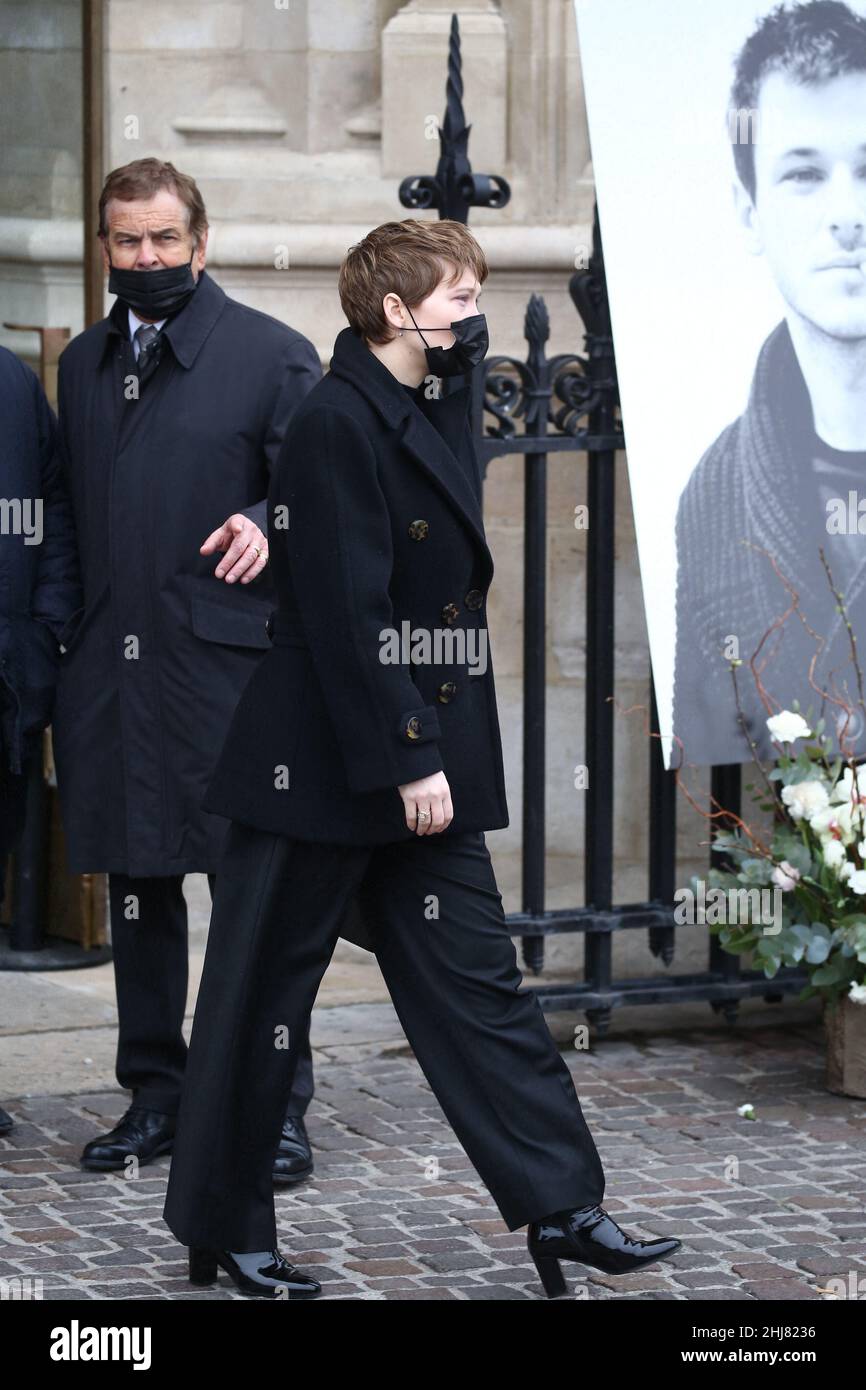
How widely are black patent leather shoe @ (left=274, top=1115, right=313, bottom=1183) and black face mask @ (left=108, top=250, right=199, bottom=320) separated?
5.46ft

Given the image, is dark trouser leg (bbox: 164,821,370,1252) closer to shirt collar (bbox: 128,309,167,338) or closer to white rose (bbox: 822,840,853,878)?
shirt collar (bbox: 128,309,167,338)

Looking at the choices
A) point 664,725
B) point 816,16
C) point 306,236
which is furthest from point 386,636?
point 306,236

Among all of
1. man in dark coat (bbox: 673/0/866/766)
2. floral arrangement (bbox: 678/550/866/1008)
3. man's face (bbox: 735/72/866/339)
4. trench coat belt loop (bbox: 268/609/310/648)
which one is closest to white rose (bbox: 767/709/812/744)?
floral arrangement (bbox: 678/550/866/1008)

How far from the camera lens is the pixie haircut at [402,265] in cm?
411

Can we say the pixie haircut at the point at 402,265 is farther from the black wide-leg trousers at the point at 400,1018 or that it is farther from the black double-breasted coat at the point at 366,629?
the black wide-leg trousers at the point at 400,1018

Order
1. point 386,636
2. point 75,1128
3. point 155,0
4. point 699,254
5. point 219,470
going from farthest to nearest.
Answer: point 155,0 → point 699,254 → point 75,1128 → point 219,470 → point 386,636

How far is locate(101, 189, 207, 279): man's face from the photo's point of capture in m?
4.96

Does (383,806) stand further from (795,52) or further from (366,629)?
(795,52)

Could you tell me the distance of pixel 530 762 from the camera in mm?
6012

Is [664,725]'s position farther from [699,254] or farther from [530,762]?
[699,254]

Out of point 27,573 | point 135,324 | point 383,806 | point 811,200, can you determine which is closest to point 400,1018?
point 383,806

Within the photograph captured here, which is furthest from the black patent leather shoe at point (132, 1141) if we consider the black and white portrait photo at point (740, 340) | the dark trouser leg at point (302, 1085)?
the black and white portrait photo at point (740, 340)

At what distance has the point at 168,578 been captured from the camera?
5.01m
